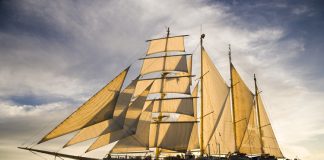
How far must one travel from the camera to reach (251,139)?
57.3 metres

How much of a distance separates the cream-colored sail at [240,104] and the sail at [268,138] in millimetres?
4295

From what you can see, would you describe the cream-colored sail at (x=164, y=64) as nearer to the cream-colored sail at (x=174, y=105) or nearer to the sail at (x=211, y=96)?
the sail at (x=211, y=96)

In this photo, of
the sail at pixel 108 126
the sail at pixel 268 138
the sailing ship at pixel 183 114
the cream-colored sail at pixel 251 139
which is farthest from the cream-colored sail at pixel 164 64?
the sail at pixel 268 138

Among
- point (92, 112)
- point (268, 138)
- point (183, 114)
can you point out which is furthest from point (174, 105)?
point (268, 138)

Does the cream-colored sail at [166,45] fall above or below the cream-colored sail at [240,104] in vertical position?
above

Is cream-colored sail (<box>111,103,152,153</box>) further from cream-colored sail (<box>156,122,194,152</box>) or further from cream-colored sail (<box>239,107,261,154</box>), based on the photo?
cream-colored sail (<box>239,107,261,154</box>)

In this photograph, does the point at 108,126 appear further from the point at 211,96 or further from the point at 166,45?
the point at 166,45

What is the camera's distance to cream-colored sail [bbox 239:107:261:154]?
56062 millimetres

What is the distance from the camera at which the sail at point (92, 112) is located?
39.2 meters

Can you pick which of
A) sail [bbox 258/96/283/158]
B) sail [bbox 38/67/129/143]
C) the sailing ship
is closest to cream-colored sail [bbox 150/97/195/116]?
the sailing ship

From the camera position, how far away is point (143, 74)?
58.1 meters

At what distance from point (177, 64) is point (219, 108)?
1058 centimetres

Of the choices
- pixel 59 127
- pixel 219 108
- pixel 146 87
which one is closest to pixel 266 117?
pixel 219 108

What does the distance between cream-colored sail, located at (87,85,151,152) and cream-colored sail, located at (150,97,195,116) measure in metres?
5.75
